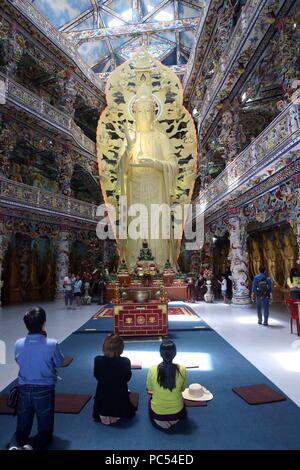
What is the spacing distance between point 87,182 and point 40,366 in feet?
53.7

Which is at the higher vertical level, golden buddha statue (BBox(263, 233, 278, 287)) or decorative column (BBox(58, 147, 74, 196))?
decorative column (BBox(58, 147, 74, 196))

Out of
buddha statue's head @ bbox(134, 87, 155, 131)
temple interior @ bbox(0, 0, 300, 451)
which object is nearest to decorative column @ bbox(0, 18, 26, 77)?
temple interior @ bbox(0, 0, 300, 451)

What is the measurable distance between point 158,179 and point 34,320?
1075 cm

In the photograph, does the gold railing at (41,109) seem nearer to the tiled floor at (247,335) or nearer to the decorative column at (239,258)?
the tiled floor at (247,335)

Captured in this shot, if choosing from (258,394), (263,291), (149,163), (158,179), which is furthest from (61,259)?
(258,394)

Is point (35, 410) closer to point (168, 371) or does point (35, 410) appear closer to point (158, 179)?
point (168, 371)

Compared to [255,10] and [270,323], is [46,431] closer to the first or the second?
[270,323]

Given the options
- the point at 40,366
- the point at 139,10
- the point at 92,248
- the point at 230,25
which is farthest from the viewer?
the point at 139,10

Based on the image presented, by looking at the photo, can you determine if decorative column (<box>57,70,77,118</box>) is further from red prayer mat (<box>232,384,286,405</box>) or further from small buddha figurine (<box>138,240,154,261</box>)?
red prayer mat (<box>232,384,286,405</box>)

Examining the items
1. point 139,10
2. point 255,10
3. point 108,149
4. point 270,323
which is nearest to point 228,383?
point 270,323

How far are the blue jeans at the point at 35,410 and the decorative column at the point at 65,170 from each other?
11921mm

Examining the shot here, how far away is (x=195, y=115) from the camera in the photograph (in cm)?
1582

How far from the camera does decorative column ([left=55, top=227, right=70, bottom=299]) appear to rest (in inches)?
510

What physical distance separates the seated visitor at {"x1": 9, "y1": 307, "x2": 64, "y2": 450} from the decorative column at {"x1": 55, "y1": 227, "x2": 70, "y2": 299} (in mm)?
11014
